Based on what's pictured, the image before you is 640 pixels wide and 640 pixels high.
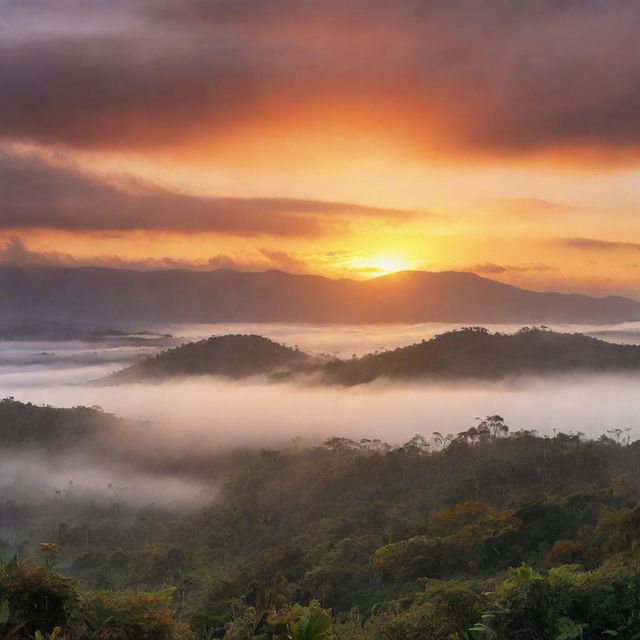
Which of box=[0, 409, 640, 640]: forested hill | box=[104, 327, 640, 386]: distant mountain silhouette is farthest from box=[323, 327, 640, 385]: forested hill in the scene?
box=[0, 409, 640, 640]: forested hill

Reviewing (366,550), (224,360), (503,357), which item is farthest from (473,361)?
(366,550)

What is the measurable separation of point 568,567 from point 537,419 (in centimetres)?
9698

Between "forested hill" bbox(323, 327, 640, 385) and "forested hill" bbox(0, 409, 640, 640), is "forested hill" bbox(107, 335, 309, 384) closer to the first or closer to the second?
"forested hill" bbox(323, 327, 640, 385)

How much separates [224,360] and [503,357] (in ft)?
202

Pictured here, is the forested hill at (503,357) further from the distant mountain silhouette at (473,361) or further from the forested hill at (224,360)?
the forested hill at (224,360)

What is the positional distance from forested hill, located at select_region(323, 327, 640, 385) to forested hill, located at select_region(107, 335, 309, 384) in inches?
1116

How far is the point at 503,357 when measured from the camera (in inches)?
4783

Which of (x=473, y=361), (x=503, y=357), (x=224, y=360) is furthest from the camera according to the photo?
(x=224, y=360)

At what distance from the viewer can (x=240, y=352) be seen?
515ft

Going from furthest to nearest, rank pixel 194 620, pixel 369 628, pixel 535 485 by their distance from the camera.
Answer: pixel 535 485
pixel 194 620
pixel 369 628

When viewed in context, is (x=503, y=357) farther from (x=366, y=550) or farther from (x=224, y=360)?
(x=366, y=550)

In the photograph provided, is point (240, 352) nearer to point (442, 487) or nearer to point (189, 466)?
point (189, 466)

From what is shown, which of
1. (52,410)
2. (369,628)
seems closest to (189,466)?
(52,410)

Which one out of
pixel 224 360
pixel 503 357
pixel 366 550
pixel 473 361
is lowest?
pixel 366 550
